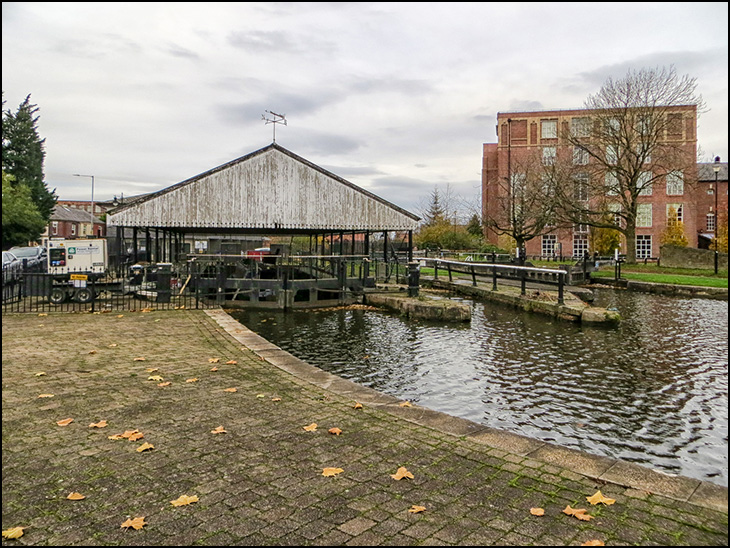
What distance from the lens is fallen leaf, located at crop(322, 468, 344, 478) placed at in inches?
142

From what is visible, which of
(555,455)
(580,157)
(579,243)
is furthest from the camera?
(579,243)

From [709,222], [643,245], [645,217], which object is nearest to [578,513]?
[645,217]

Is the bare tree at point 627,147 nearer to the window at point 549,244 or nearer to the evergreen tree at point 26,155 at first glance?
the window at point 549,244

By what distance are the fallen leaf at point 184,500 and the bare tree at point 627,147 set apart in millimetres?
31376

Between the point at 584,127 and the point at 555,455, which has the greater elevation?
the point at 584,127

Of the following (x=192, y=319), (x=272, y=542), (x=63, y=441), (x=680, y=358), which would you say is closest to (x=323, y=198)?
(x=192, y=319)

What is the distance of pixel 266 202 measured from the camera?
67.2ft

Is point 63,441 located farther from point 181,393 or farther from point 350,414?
point 350,414

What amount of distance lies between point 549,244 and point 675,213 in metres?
11.0

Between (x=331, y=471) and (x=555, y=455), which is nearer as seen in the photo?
(x=331, y=471)

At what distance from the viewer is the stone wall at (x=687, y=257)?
28000mm

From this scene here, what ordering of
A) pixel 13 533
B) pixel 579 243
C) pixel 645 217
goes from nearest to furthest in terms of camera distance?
pixel 13 533, pixel 645 217, pixel 579 243

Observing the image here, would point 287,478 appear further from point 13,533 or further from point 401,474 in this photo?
point 13,533

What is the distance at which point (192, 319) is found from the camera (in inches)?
454
